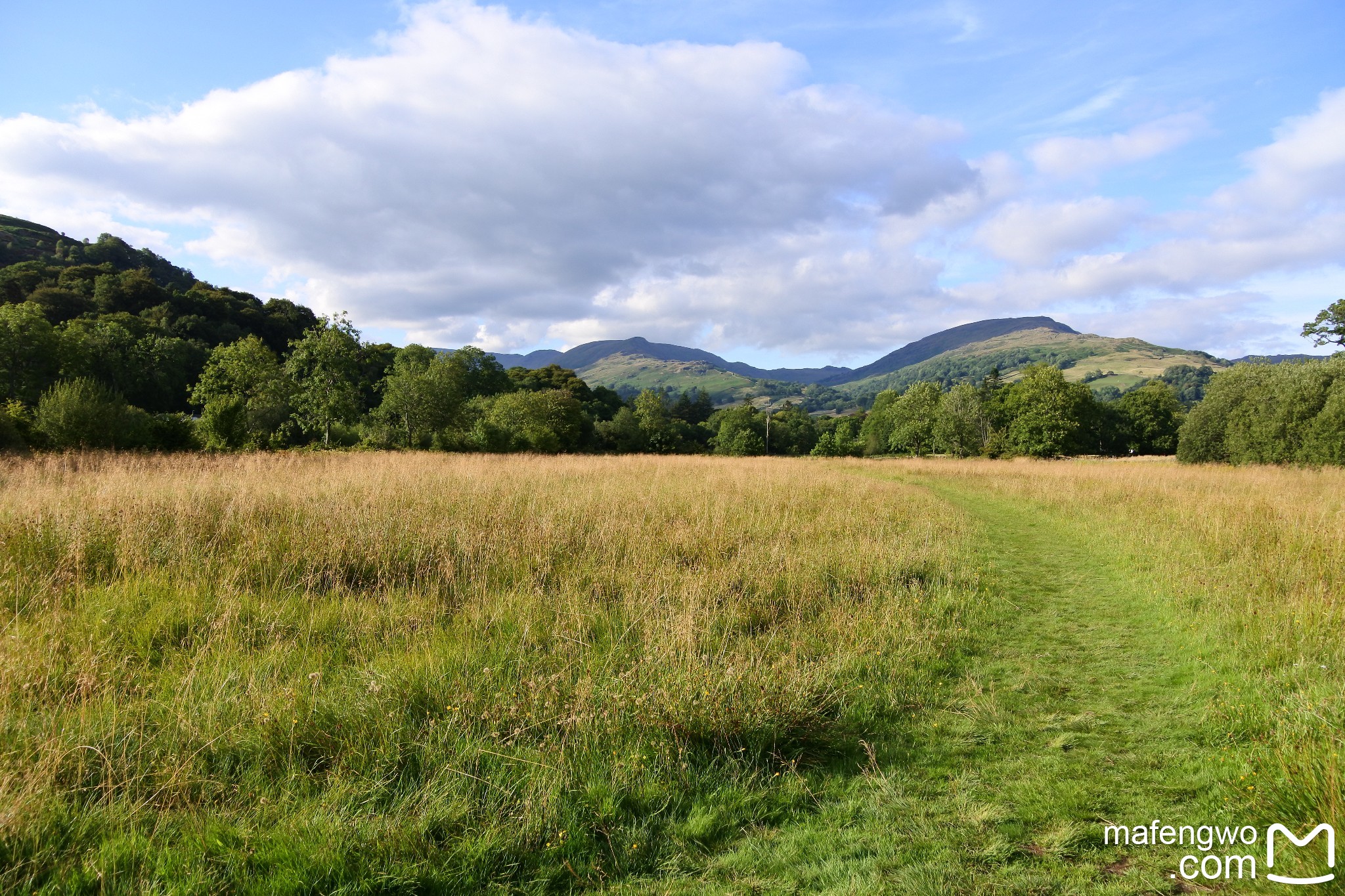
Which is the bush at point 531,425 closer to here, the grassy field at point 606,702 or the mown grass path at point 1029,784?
the grassy field at point 606,702

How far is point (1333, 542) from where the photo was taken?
8.98 meters

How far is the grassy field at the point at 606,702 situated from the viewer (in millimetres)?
3068

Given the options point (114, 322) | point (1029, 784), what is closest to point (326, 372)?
point (1029, 784)

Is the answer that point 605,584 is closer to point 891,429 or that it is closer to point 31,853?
point 31,853

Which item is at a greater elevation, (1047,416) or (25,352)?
(25,352)

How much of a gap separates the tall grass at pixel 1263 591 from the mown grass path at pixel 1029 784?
27cm

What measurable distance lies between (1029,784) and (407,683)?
4.78 m

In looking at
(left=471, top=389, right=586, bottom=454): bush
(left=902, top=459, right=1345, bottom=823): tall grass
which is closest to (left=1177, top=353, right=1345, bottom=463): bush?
(left=902, top=459, right=1345, bottom=823): tall grass

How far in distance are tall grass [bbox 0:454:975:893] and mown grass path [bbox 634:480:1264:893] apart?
37 centimetres

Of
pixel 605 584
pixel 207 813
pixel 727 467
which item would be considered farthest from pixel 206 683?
pixel 727 467

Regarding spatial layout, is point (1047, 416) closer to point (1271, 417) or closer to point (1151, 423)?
point (1271, 417)

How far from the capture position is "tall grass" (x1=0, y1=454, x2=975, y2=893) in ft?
10.0

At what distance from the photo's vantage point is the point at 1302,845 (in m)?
2.89

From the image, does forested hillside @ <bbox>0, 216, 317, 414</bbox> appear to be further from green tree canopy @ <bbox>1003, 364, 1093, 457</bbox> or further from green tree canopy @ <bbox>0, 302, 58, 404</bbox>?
green tree canopy @ <bbox>1003, 364, 1093, 457</bbox>
